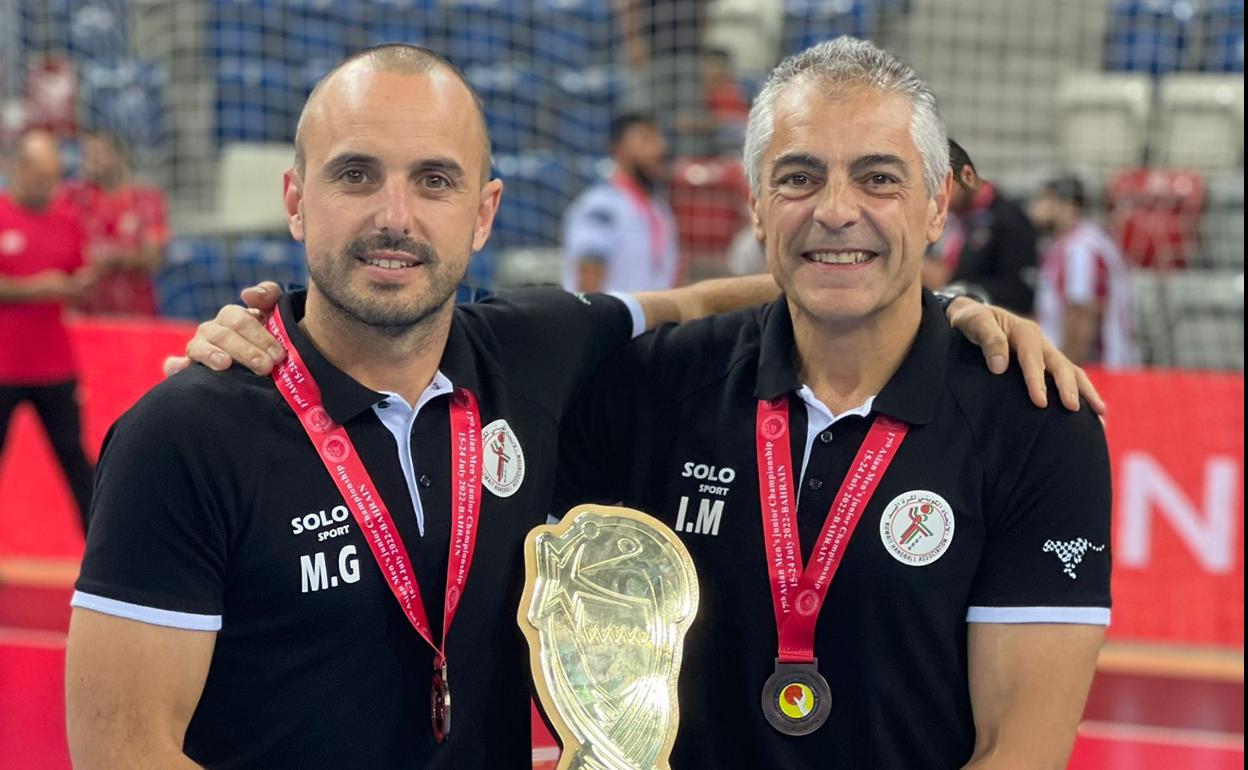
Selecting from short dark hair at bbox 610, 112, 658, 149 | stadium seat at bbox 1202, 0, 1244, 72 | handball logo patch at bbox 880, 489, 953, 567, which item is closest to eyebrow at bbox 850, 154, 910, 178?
handball logo patch at bbox 880, 489, 953, 567

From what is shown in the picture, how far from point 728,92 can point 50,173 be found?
171 inches

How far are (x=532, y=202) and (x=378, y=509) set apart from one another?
803 centimetres

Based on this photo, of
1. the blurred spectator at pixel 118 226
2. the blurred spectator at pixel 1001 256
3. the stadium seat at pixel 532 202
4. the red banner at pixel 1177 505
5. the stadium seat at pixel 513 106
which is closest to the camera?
the red banner at pixel 1177 505

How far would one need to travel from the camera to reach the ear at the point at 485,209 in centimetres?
275

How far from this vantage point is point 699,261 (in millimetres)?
10000

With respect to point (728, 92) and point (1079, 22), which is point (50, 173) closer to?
point (728, 92)

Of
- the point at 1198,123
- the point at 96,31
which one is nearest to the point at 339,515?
the point at 1198,123

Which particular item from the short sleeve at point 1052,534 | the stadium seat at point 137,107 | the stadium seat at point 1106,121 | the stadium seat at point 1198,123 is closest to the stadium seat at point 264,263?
the stadium seat at point 137,107

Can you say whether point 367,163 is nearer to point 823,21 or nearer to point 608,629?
point 608,629

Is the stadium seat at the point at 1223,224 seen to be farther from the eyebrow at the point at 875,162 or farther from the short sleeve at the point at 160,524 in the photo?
the short sleeve at the point at 160,524

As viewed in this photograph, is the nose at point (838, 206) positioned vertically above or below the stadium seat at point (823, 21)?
below

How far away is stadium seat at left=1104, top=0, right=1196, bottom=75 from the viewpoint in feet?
32.7

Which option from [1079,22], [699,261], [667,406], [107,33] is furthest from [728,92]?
[667,406]

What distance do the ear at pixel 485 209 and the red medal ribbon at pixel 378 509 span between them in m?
0.38
